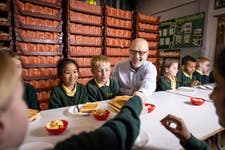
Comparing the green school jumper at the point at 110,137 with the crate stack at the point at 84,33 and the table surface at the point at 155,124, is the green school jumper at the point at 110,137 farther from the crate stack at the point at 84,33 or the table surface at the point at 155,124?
the crate stack at the point at 84,33

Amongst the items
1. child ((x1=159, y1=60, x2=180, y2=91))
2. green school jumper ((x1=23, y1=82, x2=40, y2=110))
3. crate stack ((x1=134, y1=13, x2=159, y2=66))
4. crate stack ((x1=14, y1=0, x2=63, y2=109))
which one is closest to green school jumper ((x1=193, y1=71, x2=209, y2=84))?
child ((x1=159, y1=60, x2=180, y2=91))

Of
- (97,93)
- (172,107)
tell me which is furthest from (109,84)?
(172,107)

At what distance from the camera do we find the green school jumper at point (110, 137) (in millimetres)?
512

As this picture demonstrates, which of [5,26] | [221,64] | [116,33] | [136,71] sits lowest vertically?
[136,71]

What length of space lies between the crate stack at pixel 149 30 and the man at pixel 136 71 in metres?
2.17

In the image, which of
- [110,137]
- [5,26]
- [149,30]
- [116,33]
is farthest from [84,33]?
[110,137]

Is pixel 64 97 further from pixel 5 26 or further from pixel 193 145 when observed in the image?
pixel 5 26

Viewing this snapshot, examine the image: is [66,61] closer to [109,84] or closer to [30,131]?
[109,84]

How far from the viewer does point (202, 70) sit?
3.31 m

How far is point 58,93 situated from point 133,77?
869 mm

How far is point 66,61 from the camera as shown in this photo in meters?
1.77

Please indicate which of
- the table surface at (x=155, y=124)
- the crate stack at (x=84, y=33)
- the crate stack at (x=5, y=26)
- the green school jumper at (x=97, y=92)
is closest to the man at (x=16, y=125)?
the table surface at (x=155, y=124)

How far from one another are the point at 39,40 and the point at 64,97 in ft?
5.65

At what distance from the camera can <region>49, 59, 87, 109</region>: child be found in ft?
5.22
